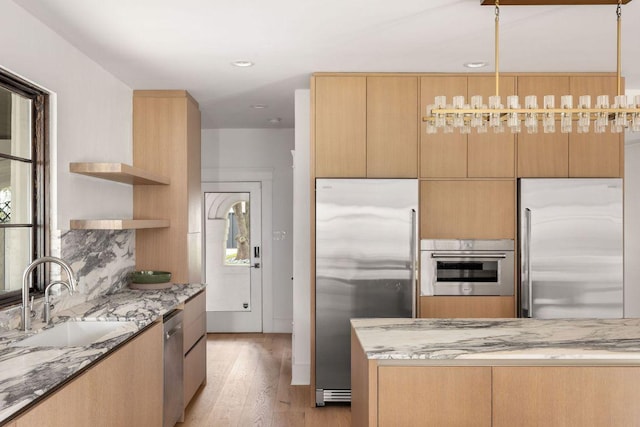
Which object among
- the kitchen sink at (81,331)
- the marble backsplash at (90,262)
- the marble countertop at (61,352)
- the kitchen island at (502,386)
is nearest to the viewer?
the marble countertop at (61,352)

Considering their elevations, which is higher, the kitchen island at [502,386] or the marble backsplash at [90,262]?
the marble backsplash at [90,262]

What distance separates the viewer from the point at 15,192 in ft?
10.6

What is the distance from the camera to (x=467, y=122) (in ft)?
9.64

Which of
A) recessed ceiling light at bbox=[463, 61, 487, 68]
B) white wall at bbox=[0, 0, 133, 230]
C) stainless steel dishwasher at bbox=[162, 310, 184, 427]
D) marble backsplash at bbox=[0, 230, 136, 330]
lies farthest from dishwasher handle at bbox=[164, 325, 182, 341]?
recessed ceiling light at bbox=[463, 61, 487, 68]

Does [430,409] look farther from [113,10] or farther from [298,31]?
[113,10]

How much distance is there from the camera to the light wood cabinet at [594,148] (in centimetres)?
445

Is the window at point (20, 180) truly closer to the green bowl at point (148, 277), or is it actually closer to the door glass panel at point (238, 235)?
the green bowl at point (148, 277)

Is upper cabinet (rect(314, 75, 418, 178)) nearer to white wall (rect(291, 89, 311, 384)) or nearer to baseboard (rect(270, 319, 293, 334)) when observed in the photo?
white wall (rect(291, 89, 311, 384))

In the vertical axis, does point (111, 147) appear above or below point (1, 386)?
above

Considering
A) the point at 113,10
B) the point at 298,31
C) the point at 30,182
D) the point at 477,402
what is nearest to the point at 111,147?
the point at 30,182

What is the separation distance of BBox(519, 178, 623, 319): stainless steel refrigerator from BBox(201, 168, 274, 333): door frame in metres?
3.54

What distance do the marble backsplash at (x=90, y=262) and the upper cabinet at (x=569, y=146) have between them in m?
3.16

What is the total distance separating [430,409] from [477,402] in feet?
0.65

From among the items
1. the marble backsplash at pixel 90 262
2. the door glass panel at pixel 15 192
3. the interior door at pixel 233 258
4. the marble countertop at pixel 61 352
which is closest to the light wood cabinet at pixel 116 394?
the marble countertop at pixel 61 352
